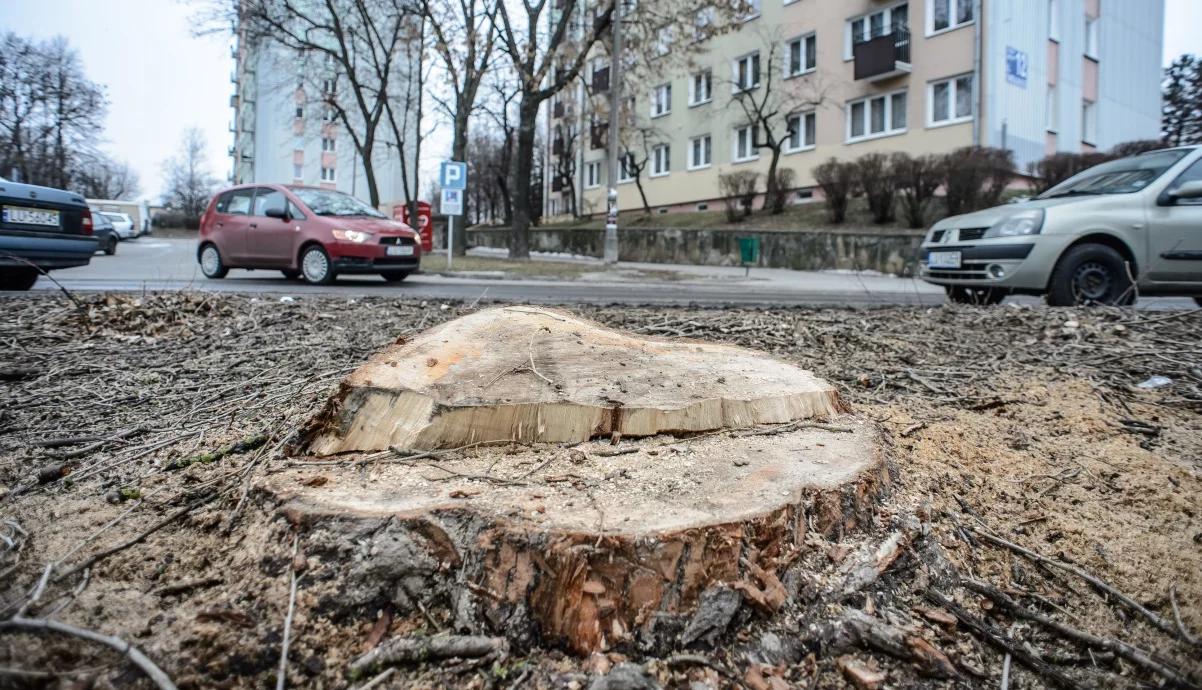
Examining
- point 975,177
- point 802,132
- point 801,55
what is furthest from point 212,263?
point 801,55

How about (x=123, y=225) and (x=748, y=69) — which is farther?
(x=123, y=225)

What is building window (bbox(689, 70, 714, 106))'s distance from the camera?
3178 cm

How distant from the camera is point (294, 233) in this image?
36.3 ft

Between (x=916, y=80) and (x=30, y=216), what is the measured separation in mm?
22983

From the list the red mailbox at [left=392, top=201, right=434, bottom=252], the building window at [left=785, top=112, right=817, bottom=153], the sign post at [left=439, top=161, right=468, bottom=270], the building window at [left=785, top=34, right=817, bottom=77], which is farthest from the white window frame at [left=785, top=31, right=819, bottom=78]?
the sign post at [left=439, top=161, right=468, bottom=270]

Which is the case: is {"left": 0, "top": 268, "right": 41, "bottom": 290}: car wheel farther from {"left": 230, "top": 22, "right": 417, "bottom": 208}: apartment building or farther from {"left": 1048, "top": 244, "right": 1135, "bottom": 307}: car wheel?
{"left": 230, "top": 22, "right": 417, "bottom": 208}: apartment building

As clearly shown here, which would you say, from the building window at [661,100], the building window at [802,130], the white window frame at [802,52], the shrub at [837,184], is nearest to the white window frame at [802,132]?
the building window at [802,130]

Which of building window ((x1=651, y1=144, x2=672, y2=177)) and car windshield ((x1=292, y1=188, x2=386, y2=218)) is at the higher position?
building window ((x1=651, y1=144, x2=672, y2=177))

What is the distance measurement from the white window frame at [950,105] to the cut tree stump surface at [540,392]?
22.2 metres

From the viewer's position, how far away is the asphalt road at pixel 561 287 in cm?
822

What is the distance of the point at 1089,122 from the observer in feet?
80.6

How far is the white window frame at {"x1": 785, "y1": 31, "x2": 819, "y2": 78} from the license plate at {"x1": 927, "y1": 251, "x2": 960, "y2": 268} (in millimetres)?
21538

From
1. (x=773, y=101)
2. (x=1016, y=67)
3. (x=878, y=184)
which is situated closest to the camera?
(x=878, y=184)

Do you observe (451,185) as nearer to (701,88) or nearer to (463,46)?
(463,46)
